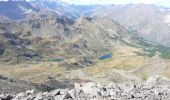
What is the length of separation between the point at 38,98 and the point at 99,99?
277 inches

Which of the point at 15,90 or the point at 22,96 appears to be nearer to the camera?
the point at 22,96

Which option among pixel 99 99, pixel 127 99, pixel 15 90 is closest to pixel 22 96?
pixel 99 99

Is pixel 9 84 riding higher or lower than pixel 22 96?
lower

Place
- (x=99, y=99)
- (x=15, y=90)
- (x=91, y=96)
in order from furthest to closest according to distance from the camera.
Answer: (x=15, y=90) < (x=91, y=96) < (x=99, y=99)

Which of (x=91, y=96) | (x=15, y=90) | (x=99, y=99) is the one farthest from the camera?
(x=15, y=90)

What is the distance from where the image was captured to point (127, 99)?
46.7 m

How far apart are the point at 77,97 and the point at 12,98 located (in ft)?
25.5

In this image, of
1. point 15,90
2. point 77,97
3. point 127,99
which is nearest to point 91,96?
point 77,97

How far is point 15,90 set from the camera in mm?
107750

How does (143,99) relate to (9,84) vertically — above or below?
above

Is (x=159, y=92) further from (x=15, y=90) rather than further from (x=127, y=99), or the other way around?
(x=15, y=90)

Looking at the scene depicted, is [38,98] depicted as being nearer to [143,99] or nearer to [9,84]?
[143,99]

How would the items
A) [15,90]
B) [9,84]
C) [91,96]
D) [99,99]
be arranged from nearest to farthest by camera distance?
[99,99], [91,96], [15,90], [9,84]

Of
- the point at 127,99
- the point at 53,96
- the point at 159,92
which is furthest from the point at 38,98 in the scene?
the point at 159,92
